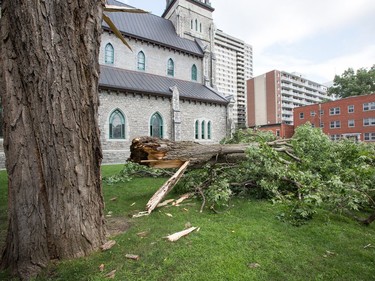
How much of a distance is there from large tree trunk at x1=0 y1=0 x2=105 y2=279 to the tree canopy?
174ft

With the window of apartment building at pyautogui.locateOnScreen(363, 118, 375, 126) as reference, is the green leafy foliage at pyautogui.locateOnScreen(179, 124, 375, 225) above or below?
below

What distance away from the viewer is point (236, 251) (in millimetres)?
2463

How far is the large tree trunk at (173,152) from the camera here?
447cm

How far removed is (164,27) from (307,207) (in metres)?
23.6

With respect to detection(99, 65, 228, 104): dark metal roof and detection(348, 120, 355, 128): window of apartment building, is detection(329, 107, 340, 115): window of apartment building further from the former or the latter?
detection(99, 65, 228, 104): dark metal roof

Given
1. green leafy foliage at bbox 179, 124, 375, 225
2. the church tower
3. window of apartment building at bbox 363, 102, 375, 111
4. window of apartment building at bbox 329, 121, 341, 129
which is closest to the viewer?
green leafy foliage at bbox 179, 124, 375, 225

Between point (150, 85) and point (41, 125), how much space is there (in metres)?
15.8

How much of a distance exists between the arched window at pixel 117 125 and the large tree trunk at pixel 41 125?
13388mm

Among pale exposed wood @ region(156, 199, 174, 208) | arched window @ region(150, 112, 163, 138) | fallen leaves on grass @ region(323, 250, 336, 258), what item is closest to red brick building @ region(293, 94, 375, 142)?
arched window @ region(150, 112, 163, 138)

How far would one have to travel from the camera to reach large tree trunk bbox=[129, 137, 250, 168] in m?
4.47

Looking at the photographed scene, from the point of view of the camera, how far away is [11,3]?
2070mm

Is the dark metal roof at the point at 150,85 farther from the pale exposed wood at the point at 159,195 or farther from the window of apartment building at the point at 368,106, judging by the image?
the window of apartment building at the point at 368,106

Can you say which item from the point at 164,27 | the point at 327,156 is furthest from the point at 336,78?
the point at 327,156

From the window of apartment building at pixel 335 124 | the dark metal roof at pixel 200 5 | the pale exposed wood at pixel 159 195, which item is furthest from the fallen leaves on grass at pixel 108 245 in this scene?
the window of apartment building at pixel 335 124
